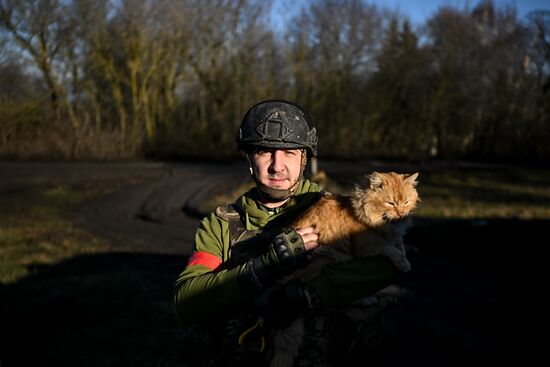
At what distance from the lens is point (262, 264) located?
236cm

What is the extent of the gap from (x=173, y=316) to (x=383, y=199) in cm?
528

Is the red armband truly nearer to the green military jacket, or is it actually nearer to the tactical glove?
the green military jacket

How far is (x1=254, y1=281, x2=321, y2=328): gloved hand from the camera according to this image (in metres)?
2.26

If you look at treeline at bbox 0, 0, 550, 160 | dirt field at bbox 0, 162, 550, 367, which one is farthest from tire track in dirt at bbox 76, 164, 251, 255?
treeline at bbox 0, 0, 550, 160

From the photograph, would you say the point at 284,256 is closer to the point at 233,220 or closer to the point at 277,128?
the point at 233,220

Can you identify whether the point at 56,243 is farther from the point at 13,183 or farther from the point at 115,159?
the point at 115,159

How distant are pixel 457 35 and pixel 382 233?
30.9 meters

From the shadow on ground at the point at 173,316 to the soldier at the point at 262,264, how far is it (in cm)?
352

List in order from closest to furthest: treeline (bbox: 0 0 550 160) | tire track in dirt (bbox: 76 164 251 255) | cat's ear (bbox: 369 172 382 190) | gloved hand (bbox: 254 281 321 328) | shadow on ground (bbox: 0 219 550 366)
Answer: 1. gloved hand (bbox: 254 281 321 328)
2. cat's ear (bbox: 369 172 382 190)
3. shadow on ground (bbox: 0 219 550 366)
4. tire track in dirt (bbox: 76 164 251 255)
5. treeline (bbox: 0 0 550 160)

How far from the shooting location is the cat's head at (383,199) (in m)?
2.86

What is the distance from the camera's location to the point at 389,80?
28312mm

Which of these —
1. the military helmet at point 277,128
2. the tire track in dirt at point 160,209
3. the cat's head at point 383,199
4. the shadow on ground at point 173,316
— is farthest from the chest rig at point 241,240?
the tire track in dirt at point 160,209

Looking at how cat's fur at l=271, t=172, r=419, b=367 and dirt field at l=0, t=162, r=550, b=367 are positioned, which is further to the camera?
dirt field at l=0, t=162, r=550, b=367

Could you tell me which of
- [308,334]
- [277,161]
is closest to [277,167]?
[277,161]
